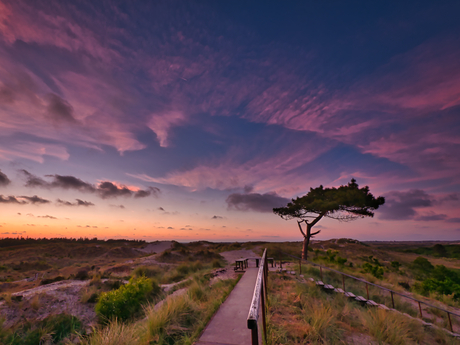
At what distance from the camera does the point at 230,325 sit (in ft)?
17.7

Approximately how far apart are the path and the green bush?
16.7 ft

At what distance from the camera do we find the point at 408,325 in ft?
24.8

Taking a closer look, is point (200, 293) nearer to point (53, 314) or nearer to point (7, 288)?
point (53, 314)

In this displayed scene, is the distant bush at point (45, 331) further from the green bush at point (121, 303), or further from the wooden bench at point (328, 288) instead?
the wooden bench at point (328, 288)

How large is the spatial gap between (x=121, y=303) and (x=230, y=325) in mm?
6721

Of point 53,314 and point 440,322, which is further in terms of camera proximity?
point 440,322

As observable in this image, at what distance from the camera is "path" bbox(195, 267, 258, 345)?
15.1 ft

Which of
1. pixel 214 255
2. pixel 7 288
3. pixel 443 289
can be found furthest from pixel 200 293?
pixel 214 255

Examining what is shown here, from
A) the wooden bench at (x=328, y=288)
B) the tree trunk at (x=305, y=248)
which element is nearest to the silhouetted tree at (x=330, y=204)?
the tree trunk at (x=305, y=248)

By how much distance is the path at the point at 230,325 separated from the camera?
15.1ft

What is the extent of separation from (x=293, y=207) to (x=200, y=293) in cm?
1796

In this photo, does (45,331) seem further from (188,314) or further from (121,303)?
(188,314)

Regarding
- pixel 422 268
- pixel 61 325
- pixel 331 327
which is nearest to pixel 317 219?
pixel 422 268

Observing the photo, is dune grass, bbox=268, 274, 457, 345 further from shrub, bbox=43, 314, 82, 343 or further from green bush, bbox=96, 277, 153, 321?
shrub, bbox=43, 314, 82, 343
